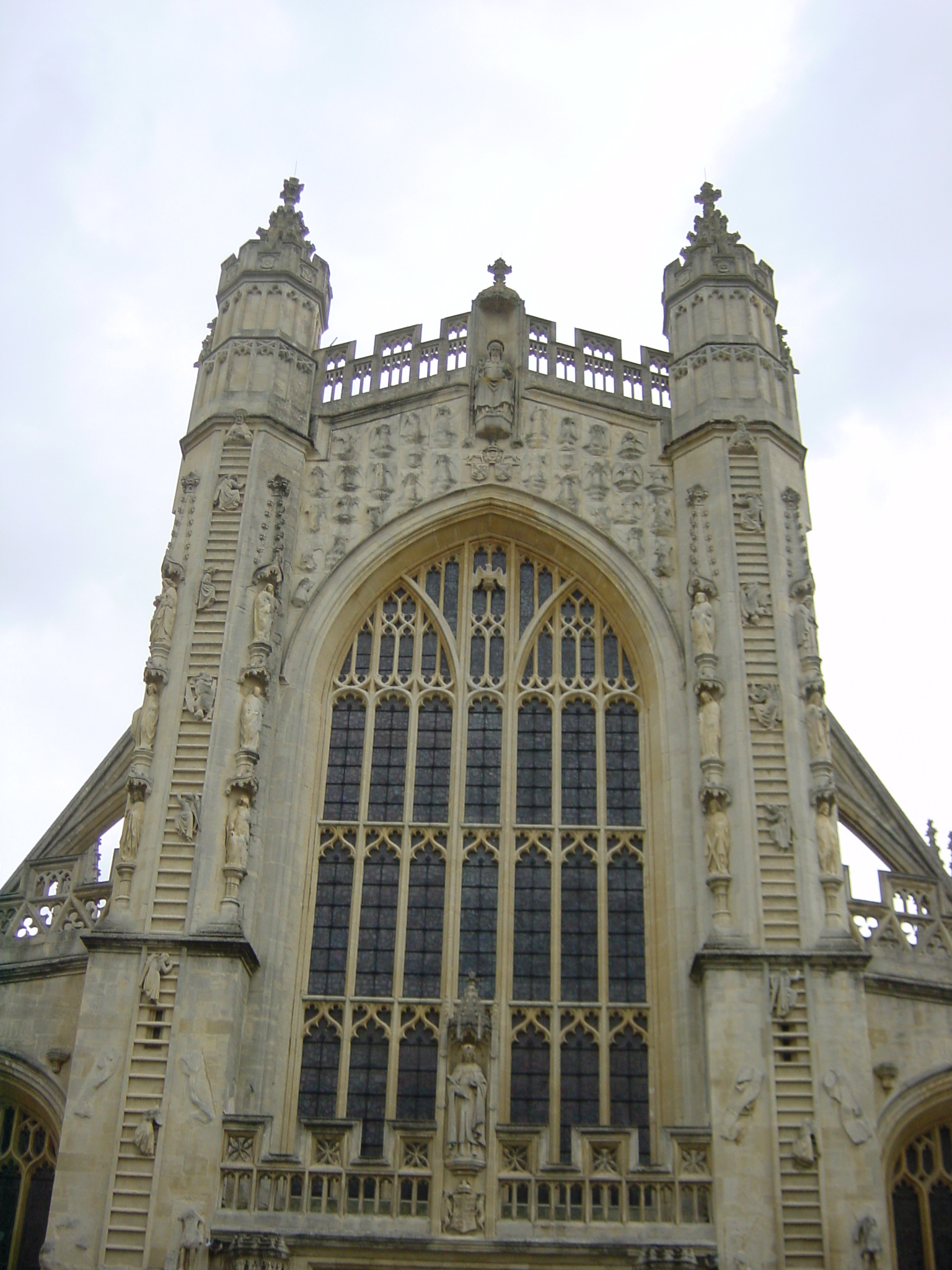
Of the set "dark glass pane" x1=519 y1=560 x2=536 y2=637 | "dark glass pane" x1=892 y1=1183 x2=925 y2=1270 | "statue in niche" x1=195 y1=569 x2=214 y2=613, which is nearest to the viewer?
"dark glass pane" x1=892 y1=1183 x2=925 y2=1270

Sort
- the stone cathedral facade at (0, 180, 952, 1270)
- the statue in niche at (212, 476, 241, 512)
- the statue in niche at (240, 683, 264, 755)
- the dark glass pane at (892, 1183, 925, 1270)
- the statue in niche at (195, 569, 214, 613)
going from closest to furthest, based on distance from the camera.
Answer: the stone cathedral facade at (0, 180, 952, 1270) < the dark glass pane at (892, 1183, 925, 1270) < the statue in niche at (240, 683, 264, 755) < the statue in niche at (195, 569, 214, 613) < the statue in niche at (212, 476, 241, 512)

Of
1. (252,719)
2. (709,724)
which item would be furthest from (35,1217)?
(709,724)

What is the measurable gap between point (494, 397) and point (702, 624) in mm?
5251

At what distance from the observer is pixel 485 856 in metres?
19.0

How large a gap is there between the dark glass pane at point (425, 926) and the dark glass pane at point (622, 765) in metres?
2.43

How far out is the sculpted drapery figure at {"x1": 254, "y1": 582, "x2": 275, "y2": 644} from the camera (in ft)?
63.4

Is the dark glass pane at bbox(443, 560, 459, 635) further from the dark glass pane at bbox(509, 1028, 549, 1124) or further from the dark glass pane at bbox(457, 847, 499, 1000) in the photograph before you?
the dark glass pane at bbox(509, 1028, 549, 1124)

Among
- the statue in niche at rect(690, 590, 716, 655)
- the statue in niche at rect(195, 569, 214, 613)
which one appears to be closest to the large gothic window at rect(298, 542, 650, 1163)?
the statue in niche at rect(690, 590, 716, 655)

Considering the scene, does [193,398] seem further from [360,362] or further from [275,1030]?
[275,1030]

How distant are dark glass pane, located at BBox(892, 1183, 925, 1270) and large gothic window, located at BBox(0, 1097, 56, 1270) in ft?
31.9

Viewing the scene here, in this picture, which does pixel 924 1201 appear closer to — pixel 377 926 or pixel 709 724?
pixel 709 724

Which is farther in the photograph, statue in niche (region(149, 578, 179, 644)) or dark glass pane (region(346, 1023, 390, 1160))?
statue in niche (region(149, 578, 179, 644))

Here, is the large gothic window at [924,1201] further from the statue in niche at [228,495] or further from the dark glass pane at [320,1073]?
the statue in niche at [228,495]

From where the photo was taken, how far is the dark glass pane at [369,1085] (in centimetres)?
1730
